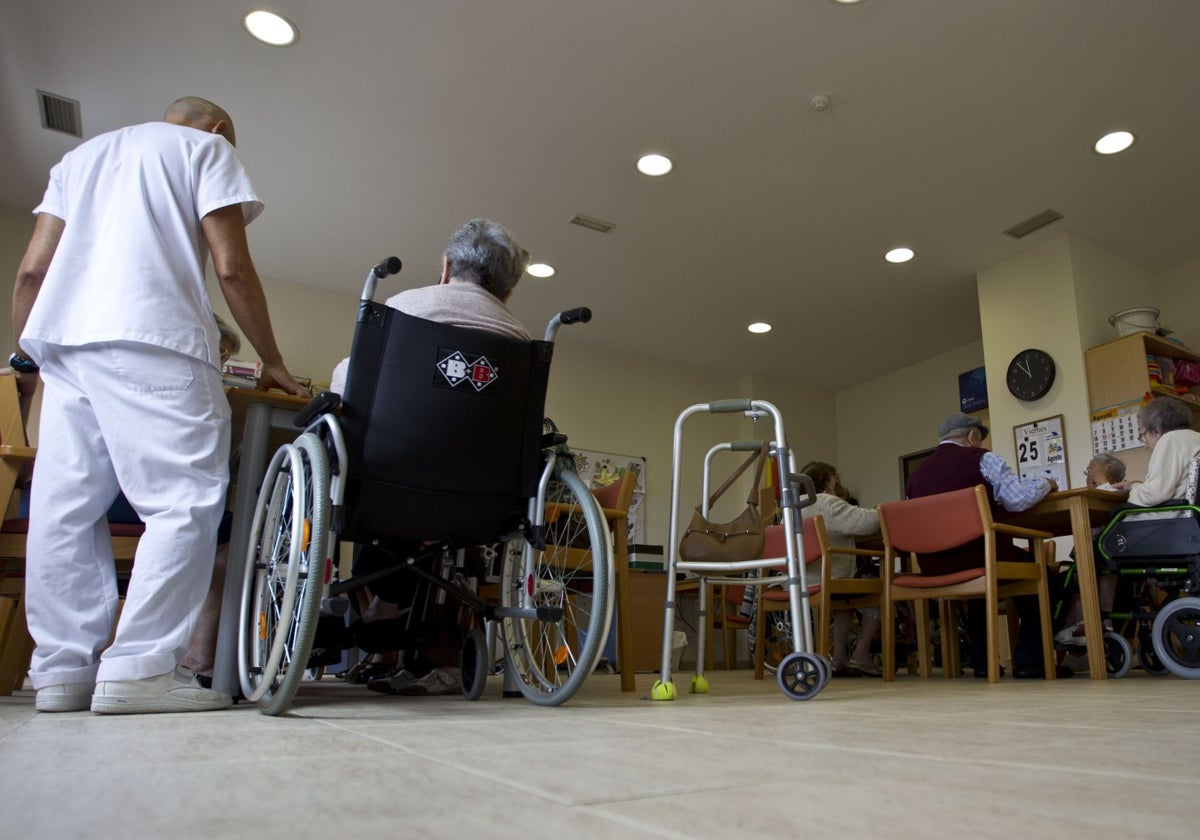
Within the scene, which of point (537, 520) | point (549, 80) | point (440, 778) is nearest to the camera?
point (440, 778)

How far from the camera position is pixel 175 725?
1100 millimetres

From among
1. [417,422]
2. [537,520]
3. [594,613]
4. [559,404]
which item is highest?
[559,404]

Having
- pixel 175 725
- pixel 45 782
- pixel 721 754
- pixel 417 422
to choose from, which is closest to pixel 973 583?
pixel 417 422

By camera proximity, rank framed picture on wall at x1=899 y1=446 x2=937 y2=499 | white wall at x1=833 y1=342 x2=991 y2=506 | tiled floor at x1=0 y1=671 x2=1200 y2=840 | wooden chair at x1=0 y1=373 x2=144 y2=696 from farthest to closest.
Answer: framed picture on wall at x1=899 y1=446 x2=937 y2=499 → white wall at x1=833 y1=342 x2=991 y2=506 → wooden chair at x1=0 y1=373 x2=144 y2=696 → tiled floor at x1=0 y1=671 x2=1200 y2=840

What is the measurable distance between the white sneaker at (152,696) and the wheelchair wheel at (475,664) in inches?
23.0

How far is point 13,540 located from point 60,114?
2.94m

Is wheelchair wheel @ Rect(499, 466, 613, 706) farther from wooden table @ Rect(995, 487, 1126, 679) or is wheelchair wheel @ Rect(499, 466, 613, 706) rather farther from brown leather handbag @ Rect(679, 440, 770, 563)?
wooden table @ Rect(995, 487, 1126, 679)

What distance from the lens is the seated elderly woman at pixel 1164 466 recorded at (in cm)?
299

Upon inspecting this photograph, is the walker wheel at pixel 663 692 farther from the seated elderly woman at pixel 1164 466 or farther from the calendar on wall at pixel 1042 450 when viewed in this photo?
the calendar on wall at pixel 1042 450

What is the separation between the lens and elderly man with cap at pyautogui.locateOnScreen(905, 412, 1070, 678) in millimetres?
3000

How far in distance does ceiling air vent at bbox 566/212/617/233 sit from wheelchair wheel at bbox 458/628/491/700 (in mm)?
3189

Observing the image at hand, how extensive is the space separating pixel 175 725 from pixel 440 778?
68 cm

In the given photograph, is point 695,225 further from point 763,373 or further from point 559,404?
point 763,373

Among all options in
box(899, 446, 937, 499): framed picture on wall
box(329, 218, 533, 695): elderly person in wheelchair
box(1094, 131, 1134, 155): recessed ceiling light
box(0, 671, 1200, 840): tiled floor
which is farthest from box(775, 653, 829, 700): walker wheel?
box(899, 446, 937, 499): framed picture on wall
